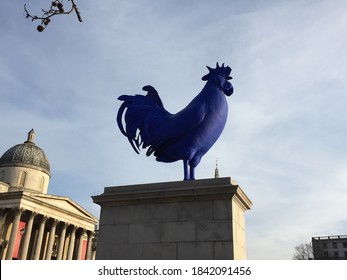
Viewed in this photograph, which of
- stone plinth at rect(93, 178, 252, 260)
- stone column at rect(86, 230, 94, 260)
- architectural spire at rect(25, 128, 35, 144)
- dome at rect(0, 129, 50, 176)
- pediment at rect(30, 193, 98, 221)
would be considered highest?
architectural spire at rect(25, 128, 35, 144)

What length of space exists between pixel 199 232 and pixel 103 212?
9.85 feet

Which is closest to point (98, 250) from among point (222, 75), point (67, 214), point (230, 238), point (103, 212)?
point (103, 212)

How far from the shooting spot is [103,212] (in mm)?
10367

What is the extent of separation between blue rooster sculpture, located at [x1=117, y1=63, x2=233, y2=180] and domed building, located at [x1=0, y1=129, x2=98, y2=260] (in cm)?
3970

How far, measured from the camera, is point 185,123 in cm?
1027

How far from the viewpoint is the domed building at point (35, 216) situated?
46531mm

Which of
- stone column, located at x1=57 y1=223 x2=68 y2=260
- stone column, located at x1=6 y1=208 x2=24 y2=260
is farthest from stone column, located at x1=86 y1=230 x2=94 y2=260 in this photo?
stone column, located at x1=6 y1=208 x2=24 y2=260

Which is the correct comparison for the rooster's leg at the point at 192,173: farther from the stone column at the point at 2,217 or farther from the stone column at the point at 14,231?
the stone column at the point at 2,217

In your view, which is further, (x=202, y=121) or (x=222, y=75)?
(x=222, y=75)

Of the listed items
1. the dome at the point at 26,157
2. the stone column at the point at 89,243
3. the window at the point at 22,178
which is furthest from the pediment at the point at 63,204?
the dome at the point at 26,157

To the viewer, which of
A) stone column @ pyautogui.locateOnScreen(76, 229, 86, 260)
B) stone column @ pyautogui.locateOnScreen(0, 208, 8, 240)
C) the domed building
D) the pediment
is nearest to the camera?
the domed building

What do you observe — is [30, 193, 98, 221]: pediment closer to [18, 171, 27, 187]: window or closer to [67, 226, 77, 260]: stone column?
[67, 226, 77, 260]: stone column

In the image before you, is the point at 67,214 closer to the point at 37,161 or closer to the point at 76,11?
the point at 37,161

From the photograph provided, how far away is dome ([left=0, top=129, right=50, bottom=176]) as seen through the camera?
59.1 metres
